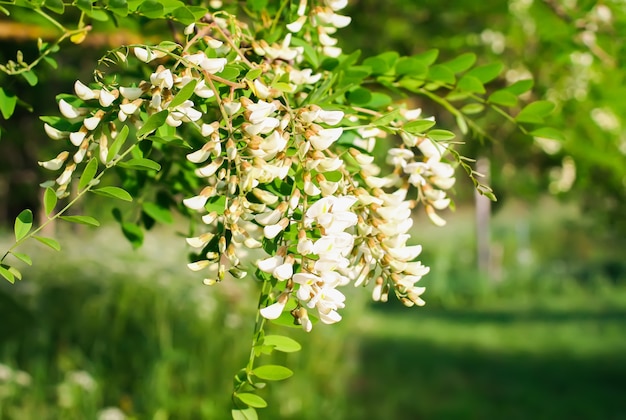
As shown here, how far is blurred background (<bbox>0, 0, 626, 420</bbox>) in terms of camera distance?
321cm

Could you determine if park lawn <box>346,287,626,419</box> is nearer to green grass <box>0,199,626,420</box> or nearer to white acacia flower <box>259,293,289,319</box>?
green grass <box>0,199,626,420</box>

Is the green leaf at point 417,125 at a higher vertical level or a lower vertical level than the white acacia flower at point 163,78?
higher

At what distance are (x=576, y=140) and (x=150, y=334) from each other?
8.46 feet

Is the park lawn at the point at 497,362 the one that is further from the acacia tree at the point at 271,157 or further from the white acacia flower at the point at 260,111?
the white acacia flower at the point at 260,111

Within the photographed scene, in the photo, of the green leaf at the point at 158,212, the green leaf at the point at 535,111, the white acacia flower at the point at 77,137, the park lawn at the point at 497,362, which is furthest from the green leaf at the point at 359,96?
the park lawn at the point at 497,362

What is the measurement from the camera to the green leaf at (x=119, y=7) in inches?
43.0

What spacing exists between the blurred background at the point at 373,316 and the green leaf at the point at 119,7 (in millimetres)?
733

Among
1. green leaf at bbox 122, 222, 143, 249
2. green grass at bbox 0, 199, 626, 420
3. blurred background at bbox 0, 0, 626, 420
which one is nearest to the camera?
green leaf at bbox 122, 222, 143, 249

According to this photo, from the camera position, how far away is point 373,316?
320 inches

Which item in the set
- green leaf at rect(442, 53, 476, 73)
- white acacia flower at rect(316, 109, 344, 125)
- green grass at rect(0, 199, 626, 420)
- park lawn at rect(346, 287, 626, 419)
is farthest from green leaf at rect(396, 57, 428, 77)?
park lawn at rect(346, 287, 626, 419)

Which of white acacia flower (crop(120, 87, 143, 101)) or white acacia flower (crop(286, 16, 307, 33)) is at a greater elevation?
white acacia flower (crop(286, 16, 307, 33))

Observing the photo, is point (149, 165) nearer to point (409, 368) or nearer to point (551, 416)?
point (551, 416)

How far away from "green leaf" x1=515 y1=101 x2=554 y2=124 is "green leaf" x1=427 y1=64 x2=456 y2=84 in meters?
0.17

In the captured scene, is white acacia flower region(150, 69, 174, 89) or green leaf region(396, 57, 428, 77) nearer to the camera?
white acacia flower region(150, 69, 174, 89)
